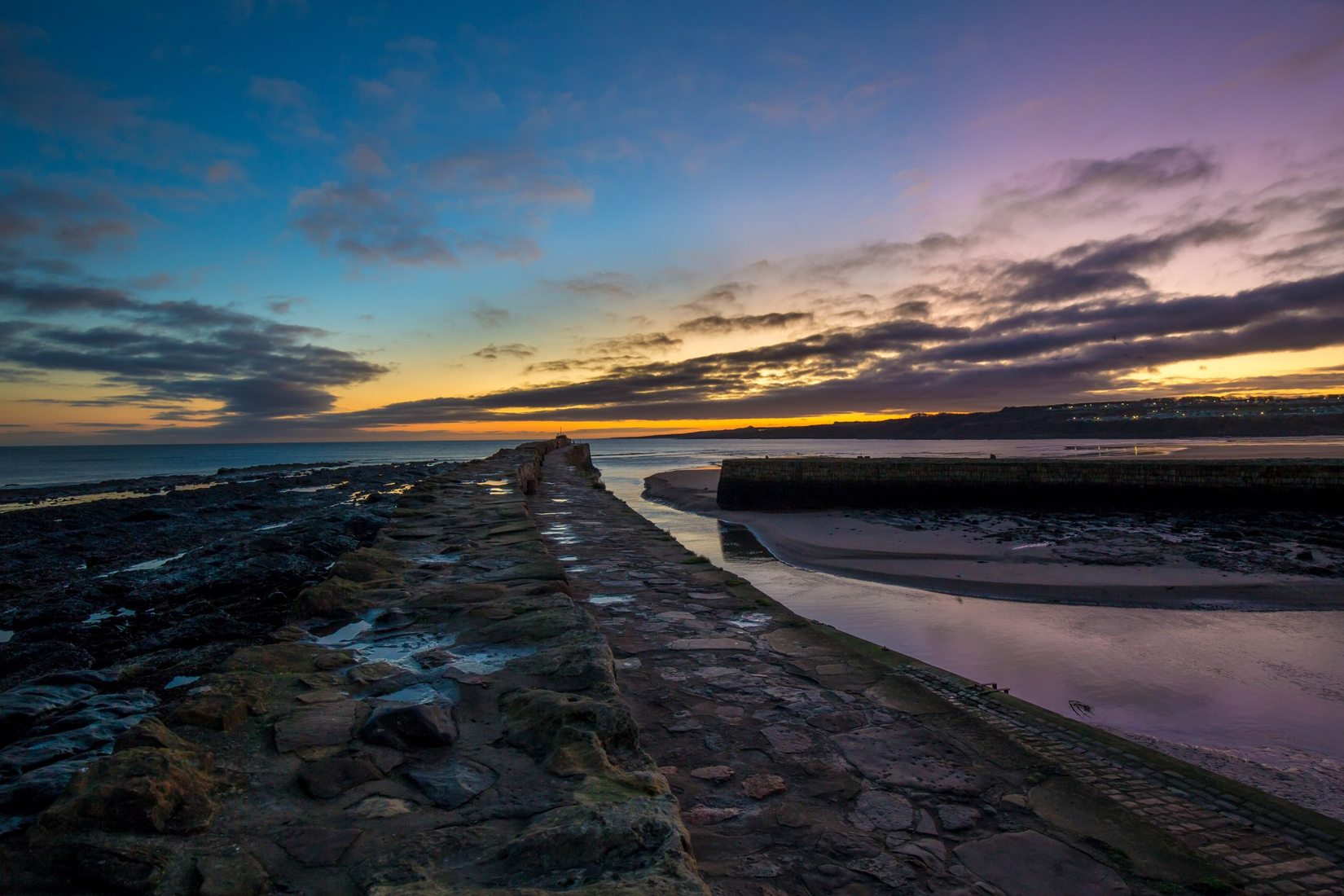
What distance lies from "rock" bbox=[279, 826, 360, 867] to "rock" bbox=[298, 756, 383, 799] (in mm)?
218

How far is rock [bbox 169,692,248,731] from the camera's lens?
2562mm

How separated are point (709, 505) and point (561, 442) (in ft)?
104

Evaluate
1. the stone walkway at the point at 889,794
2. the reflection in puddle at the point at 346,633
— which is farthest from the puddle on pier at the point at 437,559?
the stone walkway at the point at 889,794

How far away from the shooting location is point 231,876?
1.77 m

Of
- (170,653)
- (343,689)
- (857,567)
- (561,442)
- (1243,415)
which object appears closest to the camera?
(343,689)

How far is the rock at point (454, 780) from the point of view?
2266 millimetres

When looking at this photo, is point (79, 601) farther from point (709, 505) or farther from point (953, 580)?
point (709, 505)

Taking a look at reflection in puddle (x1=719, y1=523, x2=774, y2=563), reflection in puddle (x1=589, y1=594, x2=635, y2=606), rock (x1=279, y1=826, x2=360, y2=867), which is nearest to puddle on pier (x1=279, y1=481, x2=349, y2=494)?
reflection in puddle (x1=719, y1=523, x2=774, y2=563)

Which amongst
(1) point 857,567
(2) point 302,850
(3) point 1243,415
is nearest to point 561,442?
(1) point 857,567

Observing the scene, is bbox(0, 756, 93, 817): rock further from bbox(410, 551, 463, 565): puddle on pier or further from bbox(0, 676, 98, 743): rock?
bbox(410, 551, 463, 565): puddle on pier

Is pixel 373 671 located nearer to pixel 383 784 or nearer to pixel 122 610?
pixel 383 784

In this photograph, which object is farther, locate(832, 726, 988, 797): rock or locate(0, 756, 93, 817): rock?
locate(832, 726, 988, 797): rock

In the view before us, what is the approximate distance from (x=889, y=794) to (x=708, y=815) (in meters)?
0.80

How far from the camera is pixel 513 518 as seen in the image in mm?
8469
